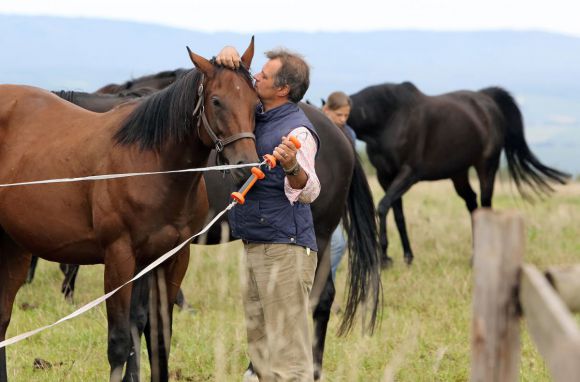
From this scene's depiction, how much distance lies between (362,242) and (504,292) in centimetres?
406

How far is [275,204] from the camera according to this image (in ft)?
12.8

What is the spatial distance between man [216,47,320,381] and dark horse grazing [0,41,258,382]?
191mm

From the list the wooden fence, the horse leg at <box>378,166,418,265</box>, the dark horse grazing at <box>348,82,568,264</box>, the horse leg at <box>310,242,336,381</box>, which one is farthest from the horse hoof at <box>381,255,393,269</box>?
the wooden fence

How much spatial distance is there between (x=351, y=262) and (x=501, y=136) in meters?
6.20

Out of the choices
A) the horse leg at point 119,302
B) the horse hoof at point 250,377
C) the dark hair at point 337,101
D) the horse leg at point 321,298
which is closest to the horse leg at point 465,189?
the dark hair at point 337,101

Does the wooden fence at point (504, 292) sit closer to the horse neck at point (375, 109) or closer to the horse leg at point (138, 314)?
the horse leg at point (138, 314)

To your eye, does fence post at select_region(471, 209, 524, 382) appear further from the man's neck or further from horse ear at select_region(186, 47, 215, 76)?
horse ear at select_region(186, 47, 215, 76)

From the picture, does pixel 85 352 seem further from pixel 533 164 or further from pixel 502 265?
pixel 533 164

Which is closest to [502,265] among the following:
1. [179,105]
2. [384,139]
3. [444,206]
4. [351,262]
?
[179,105]

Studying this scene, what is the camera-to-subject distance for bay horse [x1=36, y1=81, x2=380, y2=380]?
5.75 metres

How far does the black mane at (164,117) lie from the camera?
4.28 meters

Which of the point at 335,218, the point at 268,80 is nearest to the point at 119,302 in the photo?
the point at 268,80

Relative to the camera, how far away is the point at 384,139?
1098cm

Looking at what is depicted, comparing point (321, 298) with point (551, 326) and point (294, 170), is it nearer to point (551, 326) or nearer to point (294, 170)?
point (294, 170)
